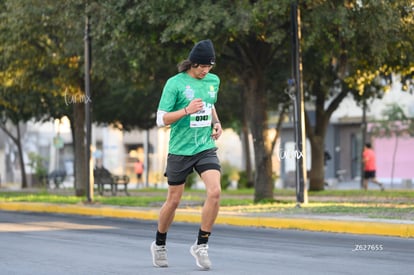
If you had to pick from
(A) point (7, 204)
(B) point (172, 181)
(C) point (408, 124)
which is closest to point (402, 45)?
(A) point (7, 204)

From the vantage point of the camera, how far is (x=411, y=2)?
2162 centimetres

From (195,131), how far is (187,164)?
301 mm

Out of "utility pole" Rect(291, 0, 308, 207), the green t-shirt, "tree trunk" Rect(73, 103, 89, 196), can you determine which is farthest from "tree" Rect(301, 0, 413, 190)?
the green t-shirt

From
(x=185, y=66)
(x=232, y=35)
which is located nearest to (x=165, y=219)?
(x=185, y=66)

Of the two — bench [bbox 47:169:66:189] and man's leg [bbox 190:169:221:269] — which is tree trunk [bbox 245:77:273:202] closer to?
man's leg [bbox 190:169:221:269]

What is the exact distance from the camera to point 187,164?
872 centimetres

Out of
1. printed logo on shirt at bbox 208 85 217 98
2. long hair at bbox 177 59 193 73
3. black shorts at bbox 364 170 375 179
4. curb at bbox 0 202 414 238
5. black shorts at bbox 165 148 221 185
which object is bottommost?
curb at bbox 0 202 414 238

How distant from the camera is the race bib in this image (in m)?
8.66

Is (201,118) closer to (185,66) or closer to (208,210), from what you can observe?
(185,66)

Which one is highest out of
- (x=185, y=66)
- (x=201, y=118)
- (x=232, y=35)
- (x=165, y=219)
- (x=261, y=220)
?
(x=232, y=35)

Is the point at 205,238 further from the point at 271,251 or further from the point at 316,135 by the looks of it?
the point at 316,135

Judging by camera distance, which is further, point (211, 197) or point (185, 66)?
point (185, 66)

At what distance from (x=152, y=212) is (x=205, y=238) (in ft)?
38.8

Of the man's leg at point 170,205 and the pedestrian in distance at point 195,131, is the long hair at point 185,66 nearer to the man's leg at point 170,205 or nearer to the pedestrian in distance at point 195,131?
the pedestrian in distance at point 195,131
